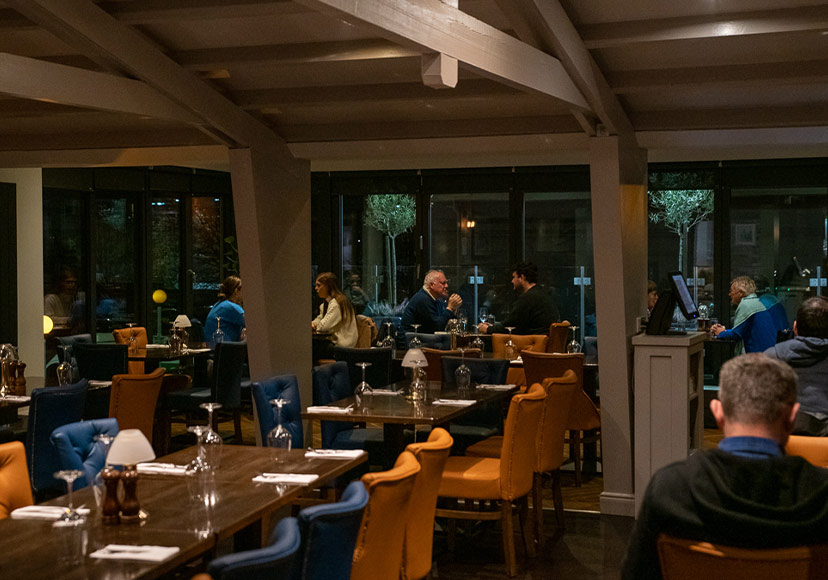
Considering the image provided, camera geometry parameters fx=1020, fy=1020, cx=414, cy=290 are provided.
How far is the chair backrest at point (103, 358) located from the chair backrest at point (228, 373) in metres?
0.85

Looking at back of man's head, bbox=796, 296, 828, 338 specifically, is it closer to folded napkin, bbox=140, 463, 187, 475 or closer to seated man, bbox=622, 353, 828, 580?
seated man, bbox=622, 353, 828, 580

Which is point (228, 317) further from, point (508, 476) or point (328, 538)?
point (328, 538)

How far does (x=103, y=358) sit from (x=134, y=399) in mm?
1283

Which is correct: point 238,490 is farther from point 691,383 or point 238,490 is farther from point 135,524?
point 691,383

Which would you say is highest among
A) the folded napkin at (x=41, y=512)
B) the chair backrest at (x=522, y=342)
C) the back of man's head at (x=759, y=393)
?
the back of man's head at (x=759, y=393)

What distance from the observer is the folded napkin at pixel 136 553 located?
3.14m

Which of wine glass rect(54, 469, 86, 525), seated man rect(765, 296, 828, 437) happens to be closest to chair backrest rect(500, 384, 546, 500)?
seated man rect(765, 296, 828, 437)

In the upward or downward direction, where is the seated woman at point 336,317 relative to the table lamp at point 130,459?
upward

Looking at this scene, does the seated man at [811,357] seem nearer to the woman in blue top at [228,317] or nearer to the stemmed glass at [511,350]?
the stemmed glass at [511,350]

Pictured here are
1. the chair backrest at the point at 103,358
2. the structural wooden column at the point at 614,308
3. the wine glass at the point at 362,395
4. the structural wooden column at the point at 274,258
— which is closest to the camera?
the wine glass at the point at 362,395

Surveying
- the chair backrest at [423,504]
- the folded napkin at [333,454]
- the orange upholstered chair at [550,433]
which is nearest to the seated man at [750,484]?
the chair backrest at [423,504]

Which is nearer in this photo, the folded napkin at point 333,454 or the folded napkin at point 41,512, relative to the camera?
the folded napkin at point 41,512

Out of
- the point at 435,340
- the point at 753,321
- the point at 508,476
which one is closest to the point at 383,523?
the point at 508,476

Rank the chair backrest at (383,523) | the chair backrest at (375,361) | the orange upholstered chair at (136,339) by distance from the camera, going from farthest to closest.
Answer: the orange upholstered chair at (136,339), the chair backrest at (375,361), the chair backrest at (383,523)
